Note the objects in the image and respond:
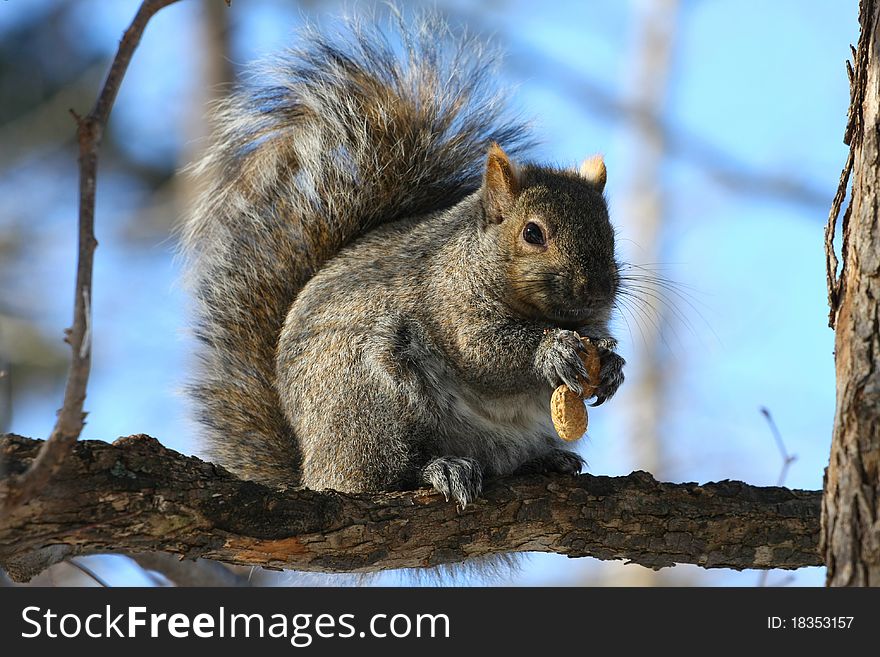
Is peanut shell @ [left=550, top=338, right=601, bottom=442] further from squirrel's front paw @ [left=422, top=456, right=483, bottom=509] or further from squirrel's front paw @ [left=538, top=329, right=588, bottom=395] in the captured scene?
Result: squirrel's front paw @ [left=422, top=456, right=483, bottom=509]

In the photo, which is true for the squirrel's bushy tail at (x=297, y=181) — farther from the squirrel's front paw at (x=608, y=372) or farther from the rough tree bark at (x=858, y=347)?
the rough tree bark at (x=858, y=347)

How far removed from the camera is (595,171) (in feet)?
10.8

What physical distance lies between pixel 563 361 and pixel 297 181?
43.8 inches

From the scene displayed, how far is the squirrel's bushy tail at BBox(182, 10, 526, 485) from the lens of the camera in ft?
10.3

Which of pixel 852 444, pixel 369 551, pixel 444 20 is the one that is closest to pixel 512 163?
pixel 444 20

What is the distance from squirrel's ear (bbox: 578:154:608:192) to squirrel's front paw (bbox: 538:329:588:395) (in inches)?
27.2

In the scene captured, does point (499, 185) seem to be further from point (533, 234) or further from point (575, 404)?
point (575, 404)

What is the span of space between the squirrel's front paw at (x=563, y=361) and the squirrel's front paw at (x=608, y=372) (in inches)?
3.2

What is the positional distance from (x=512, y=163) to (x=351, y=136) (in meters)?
0.53

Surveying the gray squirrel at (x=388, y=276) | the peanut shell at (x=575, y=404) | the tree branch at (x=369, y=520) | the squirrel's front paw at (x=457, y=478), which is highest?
the gray squirrel at (x=388, y=276)

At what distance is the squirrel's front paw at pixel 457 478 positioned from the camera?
2.54 metres

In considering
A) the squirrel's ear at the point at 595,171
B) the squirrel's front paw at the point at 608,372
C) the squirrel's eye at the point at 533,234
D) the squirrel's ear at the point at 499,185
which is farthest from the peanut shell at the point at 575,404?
the squirrel's ear at the point at 595,171

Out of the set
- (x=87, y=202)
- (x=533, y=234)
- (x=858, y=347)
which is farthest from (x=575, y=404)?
(x=87, y=202)

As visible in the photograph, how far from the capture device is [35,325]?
588cm
